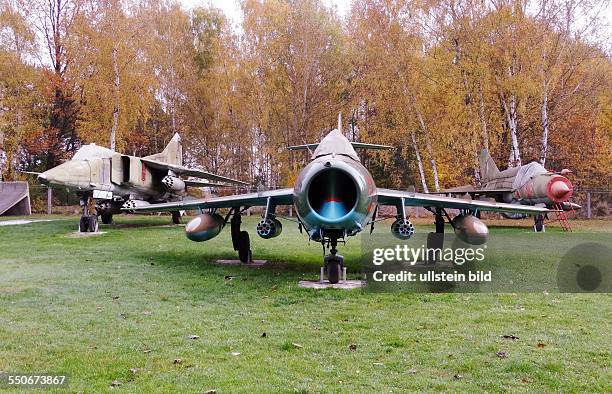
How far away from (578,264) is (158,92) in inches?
1077

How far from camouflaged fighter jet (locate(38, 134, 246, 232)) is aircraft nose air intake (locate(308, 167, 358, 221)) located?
10.9 meters

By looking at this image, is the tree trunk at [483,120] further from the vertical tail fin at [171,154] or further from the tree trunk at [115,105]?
the tree trunk at [115,105]

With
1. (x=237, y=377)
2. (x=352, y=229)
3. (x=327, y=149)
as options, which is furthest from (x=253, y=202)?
(x=237, y=377)

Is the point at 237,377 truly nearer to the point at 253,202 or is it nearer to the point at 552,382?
the point at 552,382

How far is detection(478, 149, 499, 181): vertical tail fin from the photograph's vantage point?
2078 centimetres

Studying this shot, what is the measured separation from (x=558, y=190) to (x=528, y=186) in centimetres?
122

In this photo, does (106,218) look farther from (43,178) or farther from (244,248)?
(244,248)

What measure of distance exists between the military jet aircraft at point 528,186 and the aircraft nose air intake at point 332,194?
11.6 metres

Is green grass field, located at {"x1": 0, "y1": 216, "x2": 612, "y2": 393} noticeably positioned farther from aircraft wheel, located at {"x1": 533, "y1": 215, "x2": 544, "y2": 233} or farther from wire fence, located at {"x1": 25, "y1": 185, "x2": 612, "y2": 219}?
wire fence, located at {"x1": 25, "y1": 185, "x2": 612, "y2": 219}

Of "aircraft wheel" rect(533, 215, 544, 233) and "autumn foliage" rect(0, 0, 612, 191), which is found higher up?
"autumn foliage" rect(0, 0, 612, 191)

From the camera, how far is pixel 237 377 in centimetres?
401

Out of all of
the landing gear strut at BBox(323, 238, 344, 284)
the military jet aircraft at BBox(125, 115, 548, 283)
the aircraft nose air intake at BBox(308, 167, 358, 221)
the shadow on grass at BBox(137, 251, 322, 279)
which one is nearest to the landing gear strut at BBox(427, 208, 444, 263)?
the military jet aircraft at BBox(125, 115, 548, 283)

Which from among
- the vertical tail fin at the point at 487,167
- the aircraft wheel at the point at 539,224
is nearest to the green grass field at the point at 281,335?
the aircraft wheel at the point at 539,224

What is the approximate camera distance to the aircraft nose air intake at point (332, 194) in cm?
771
